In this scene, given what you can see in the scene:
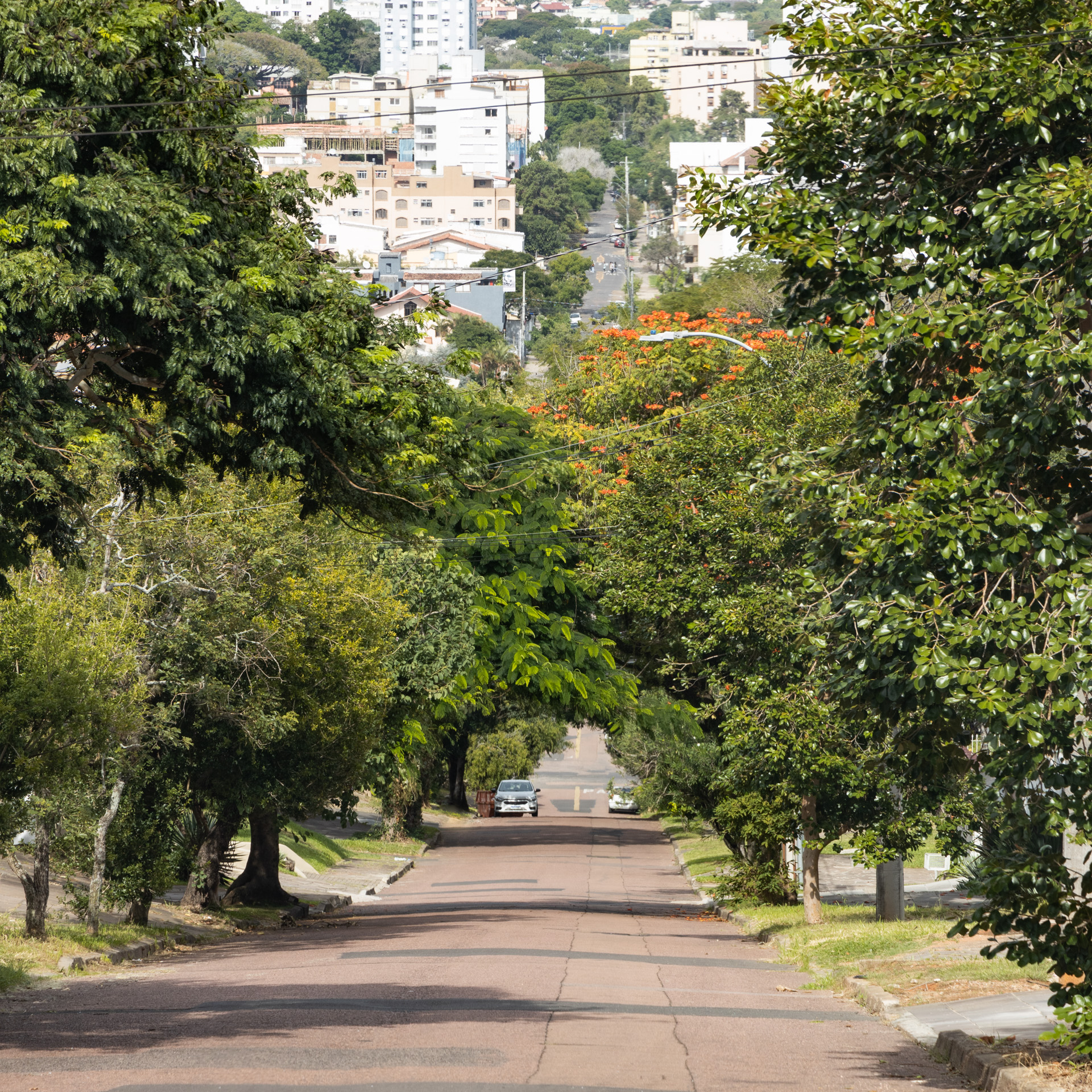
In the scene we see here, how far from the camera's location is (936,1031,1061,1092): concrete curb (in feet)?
30.0

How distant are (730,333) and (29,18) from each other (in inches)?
1158

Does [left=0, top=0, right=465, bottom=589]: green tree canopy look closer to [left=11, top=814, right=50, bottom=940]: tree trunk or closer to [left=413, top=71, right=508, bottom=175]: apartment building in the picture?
[left=11, top=814, right=50, bottom=940]: tree trunk

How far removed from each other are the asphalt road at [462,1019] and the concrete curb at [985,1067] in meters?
0.17

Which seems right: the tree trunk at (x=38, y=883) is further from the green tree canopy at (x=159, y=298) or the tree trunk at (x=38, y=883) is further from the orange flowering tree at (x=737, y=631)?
the orange flowering tree at (x=737, y=631)

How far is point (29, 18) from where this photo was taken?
34.3 ft

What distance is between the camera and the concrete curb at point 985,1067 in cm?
916

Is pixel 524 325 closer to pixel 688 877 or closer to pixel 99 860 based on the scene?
pixel 688 877

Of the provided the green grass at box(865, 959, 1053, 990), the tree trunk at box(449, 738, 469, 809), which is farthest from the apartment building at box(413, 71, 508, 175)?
the green grass at box(865, 959, 1053, 990)

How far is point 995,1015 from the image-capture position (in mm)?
12539

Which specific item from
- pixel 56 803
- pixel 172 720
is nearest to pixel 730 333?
pixel 172 720

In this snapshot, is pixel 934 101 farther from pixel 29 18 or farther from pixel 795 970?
pixel 795 970

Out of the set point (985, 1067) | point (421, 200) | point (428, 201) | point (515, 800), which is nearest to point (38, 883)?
point (985, 1067)

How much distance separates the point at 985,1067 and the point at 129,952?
12108 mm

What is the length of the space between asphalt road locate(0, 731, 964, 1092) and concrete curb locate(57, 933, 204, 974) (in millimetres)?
303
